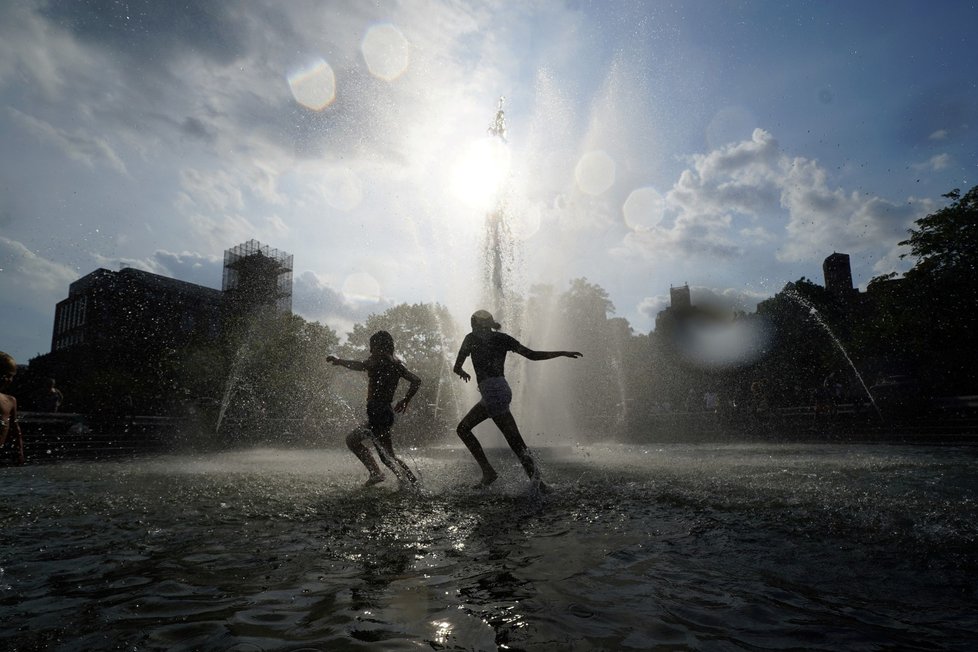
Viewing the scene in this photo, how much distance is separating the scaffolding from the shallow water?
43077 mm

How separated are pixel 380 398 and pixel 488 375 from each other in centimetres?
172

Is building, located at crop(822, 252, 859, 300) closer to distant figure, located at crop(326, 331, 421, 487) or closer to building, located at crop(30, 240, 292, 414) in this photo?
building, located at crop(30, 240, 292, 414)

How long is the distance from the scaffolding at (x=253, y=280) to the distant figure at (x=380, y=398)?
136 ft

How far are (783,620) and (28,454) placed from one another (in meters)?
13.6

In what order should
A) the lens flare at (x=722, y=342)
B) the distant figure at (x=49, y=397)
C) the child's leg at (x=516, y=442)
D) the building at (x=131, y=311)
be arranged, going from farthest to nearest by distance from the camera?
the lens flare at (x=722, y=342)
the building at (x=131, y=311)
the distant figure at (x=49, y=397)
the child's leg at (x=516, y=442)

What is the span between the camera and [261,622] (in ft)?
→ 6.88

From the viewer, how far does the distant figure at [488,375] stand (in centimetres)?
601

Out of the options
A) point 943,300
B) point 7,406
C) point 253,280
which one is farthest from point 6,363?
point 253,280

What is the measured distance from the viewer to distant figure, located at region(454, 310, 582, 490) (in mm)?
6008

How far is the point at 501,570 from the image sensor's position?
275 centimetres

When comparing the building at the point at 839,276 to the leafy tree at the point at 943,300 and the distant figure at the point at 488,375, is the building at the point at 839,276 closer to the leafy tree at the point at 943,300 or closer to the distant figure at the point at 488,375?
the leafy tree at the point at 943,300

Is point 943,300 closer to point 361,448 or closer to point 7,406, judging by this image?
point 361,448

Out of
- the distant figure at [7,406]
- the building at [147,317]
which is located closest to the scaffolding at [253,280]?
the building at [147,317]

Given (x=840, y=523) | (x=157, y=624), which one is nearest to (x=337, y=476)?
(x=157, y=624)
